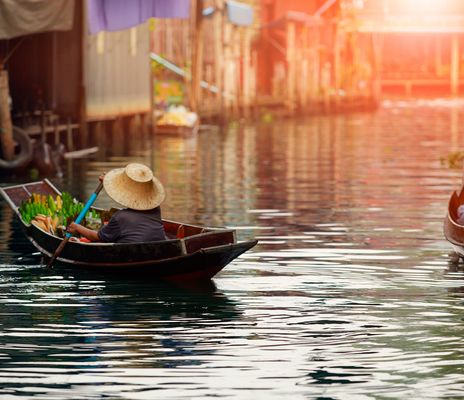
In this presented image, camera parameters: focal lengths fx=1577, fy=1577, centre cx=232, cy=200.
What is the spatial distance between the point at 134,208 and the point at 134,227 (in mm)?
162

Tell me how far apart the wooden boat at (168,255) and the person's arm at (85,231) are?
0.15m

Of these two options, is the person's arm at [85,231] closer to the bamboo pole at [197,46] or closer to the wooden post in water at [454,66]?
the bamboo pole at [197,46]

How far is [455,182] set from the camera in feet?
82.7

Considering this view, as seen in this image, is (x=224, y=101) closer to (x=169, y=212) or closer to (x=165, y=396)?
(x=169, y=212)

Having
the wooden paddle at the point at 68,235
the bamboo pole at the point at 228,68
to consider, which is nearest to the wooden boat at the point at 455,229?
the wooden paddle at the point at 68,235

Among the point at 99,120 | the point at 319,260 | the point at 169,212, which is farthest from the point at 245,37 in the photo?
the point at 319,260

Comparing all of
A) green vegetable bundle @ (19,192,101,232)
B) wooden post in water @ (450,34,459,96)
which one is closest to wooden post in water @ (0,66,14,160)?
green vegetable bundle @ (19,192,101,232)

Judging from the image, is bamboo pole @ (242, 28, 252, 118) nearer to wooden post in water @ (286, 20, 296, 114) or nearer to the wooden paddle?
wooden post in water @ (286, 20, 296, 114)

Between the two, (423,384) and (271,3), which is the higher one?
(271,3)

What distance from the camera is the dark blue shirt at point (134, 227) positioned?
1322 cm

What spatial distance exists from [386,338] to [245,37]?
1585 inches

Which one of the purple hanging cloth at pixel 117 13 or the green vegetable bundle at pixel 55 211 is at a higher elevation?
the purple hanging cloth at pixel 117 13

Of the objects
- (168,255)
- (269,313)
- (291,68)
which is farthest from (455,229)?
(291,68)

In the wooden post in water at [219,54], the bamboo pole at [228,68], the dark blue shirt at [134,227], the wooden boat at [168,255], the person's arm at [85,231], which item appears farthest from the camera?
the bamboo pole at [228,68]
